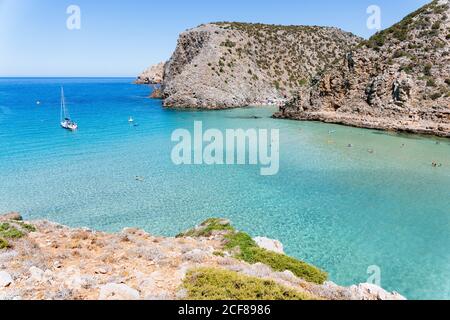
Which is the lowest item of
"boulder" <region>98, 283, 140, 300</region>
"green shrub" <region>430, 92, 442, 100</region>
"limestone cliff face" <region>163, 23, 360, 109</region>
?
"boulder" <region>98, 283, 140, 300</region>

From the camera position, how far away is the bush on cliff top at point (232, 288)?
8109 millimetres

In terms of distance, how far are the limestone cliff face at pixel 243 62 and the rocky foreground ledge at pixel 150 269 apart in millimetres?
63766

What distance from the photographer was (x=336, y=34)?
385ft

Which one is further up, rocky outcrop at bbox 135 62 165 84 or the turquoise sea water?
rocky outcrop at bbox 135 62 165 84

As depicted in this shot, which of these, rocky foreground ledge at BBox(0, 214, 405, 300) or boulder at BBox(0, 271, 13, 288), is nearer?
rocky foreground ledge at BBox(0, 214, 405, 300)

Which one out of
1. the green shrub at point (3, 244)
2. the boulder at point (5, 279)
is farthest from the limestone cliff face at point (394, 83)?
the boulder at point (5, 279)

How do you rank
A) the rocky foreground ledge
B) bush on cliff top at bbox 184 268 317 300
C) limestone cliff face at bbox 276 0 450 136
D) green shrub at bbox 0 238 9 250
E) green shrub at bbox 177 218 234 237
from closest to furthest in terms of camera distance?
bush on cliff top at bbox 184 268 317 300
the rocky foreground ledge
green shrub at bbox 0 238 9 250
green shrub at bbox 177 218 234 237
limestone cliff face at bbox 276 0 450 136

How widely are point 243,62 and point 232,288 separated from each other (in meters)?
85.6

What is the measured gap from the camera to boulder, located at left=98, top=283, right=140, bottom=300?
812cm

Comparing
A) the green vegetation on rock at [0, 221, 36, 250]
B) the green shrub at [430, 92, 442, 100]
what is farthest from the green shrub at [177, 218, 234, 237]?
the green shrub at [430, 92, 442, 100]

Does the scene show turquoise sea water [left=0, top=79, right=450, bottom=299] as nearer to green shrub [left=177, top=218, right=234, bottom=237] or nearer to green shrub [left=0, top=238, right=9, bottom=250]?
green shrub [left=177, top=218, right=234, bottom=237]

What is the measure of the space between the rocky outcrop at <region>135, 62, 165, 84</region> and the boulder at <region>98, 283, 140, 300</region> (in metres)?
173

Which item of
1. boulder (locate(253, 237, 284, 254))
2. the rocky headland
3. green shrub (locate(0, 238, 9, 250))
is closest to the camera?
green shrub (locate(0, 238, 9, 250))

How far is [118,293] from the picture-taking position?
8297 mm
